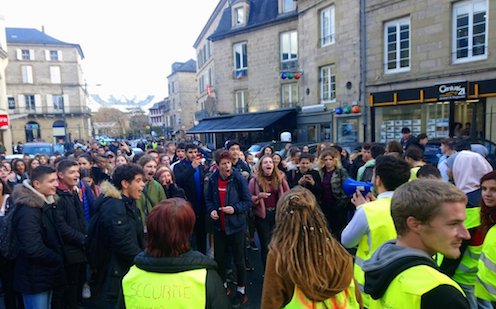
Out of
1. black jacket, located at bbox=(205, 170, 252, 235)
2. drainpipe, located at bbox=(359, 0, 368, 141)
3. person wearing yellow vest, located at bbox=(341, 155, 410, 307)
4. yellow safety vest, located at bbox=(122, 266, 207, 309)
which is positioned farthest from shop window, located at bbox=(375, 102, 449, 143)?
yellow safety vest, located at bbox=(122, 266, 207, 309)

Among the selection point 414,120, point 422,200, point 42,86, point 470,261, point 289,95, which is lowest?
point 470,261

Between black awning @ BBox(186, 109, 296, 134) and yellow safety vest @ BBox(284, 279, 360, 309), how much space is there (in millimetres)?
18644

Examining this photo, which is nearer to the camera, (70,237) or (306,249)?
(306,249)

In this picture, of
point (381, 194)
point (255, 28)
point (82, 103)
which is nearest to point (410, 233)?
point (381, 194)

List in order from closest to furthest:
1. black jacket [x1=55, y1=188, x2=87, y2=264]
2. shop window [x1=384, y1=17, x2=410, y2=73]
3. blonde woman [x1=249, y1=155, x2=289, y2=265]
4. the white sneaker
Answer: black jacket [x1=55, y1=188, x2=87, y2=264], the white sneaker, blonde woman [x1=249, y1=155, x2=289, y2=265], shop window [x1=384, y1=17, x2=410, y2=73]

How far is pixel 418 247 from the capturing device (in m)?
1.61

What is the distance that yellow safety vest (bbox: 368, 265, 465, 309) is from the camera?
1.41 metres

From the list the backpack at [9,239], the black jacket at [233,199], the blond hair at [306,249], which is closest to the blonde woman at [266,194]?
the black jacket at [233,199]

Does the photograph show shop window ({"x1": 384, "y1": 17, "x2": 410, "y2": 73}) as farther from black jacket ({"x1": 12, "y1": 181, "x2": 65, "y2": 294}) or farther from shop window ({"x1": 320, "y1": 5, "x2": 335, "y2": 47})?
black jacket ({"x1": 12, "y1": 181, "x2": 65, "y2": 294})

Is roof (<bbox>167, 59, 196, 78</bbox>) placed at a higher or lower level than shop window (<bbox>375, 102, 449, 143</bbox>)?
higher

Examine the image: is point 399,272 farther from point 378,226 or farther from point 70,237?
point 70,237

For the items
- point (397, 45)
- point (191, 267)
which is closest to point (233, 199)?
point (191, 267)

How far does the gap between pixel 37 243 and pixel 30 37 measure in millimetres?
62339

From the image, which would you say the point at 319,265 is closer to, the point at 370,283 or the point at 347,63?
the point at 370,283
